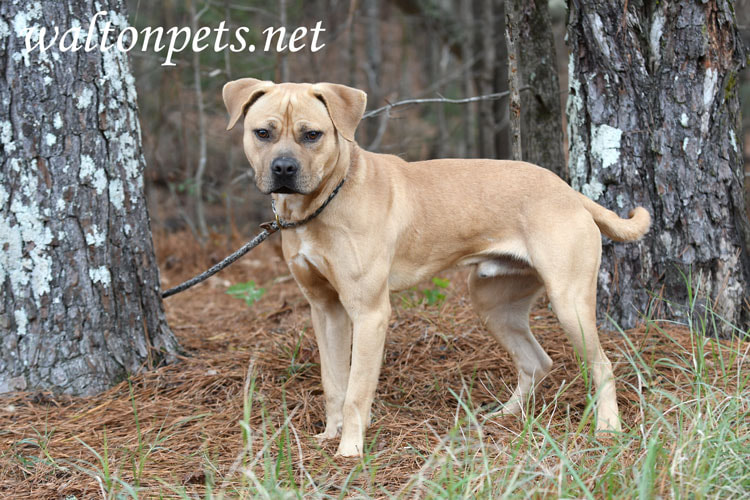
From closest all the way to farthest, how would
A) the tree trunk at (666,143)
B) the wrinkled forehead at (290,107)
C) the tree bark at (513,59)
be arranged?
the wrinkled forehead at (290,107), the tree trunk at (666,143), the tree bark at (513,59)

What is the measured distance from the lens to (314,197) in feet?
11.3

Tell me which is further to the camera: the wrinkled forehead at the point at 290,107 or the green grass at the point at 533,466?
the wrinkled forehead at the point at 290,107

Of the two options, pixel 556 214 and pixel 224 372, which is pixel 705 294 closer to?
pixel 556 214

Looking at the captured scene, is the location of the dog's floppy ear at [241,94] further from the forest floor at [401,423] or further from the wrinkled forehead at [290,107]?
the forest floor at [401,423]

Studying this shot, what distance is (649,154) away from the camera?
4422mm

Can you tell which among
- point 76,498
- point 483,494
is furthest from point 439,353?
point 76,498

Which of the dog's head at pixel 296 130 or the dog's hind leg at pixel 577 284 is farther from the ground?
the dog's head at pixel 296 130

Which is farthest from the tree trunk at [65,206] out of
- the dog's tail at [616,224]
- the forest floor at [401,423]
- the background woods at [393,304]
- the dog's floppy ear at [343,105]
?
the dog's tail at [616,224]

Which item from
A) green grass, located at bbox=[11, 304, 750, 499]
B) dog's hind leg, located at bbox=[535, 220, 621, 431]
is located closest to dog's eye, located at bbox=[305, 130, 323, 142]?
green grass, located at bbox=[11, 304, 750, 499]

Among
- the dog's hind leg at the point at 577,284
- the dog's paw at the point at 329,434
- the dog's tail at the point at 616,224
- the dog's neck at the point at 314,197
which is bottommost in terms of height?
the dog's paw at the point at 329,434

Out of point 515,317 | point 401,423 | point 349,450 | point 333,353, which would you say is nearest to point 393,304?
point 515,317

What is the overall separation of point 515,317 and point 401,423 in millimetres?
976

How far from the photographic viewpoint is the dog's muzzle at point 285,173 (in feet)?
10.4

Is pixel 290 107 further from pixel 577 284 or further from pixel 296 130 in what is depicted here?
pixel 577 284
